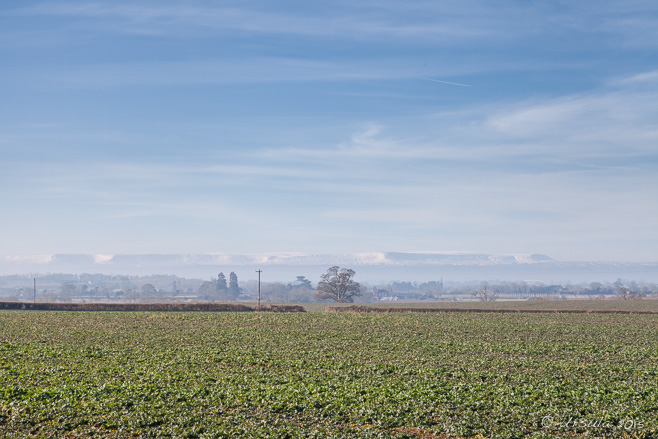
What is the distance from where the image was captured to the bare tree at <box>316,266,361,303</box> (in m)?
158

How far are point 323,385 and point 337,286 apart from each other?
13230 centimetres

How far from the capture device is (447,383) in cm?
2767

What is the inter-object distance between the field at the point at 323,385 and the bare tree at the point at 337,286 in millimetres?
108288

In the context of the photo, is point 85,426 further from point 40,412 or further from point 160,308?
point 160,308

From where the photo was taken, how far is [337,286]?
520 feet

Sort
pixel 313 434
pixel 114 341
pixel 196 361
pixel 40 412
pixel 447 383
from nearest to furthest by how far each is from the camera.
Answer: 1. pixel 313 434
2. pixel 40 412
3. pixel 447 383
4. pixel 196 361
5. pixel 114 341

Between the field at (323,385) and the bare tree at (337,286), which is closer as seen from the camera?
the field at (323,385)

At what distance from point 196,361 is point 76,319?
3531 centimetres

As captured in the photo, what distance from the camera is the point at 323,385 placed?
26.8m

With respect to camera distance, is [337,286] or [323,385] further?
[337,286]

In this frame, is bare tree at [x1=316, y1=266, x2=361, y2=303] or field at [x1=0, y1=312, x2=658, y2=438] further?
bare tree at [x1=316, y1=266, x2=361, y2=303]

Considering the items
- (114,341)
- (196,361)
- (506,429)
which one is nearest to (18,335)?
(114,341)

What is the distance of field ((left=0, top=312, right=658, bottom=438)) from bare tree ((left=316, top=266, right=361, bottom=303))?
10829cm

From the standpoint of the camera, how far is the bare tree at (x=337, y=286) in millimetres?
157875
